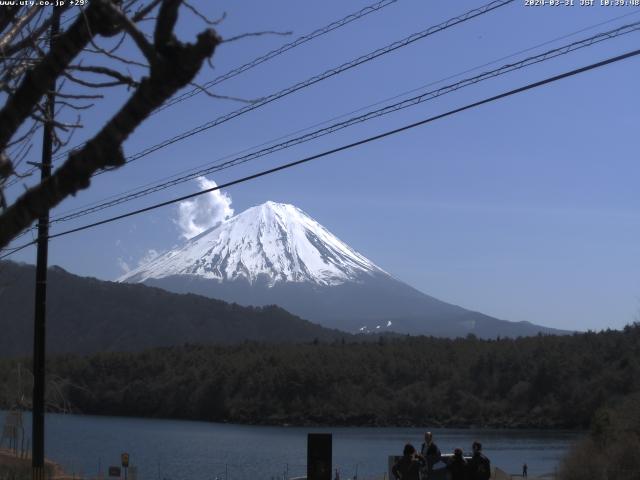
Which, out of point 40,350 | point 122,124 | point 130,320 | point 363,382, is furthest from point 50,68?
point 130,320

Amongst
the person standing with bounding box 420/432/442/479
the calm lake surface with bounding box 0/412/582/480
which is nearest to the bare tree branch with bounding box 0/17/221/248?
the person standing with bounding box 420/432/442/479

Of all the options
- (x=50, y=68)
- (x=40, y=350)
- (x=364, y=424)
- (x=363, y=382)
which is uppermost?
(x=50, y=68)

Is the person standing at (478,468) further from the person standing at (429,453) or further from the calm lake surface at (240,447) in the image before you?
the calm lake surface at (240,447)

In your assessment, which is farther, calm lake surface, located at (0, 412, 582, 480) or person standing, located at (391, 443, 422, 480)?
calm lake surface, located at (0, 412, 582, 480)

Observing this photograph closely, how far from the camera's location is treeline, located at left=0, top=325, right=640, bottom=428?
85562 mm

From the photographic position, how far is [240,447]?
60562mm

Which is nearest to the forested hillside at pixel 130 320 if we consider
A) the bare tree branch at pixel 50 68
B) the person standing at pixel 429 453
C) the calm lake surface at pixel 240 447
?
the calm lake surface at pixel 240 447

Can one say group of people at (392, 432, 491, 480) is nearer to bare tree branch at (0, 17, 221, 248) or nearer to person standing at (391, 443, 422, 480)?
person standing at (391, 443, 422, 480)

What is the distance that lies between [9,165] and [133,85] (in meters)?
0.98

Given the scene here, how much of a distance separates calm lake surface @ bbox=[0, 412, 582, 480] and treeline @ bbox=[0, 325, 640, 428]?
17.2 ft

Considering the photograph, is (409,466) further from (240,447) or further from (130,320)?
(130,320)

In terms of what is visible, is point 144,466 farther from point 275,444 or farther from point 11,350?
point 11,350

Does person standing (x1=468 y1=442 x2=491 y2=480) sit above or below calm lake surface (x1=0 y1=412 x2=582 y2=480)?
above

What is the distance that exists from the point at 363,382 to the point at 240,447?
41126 mm
